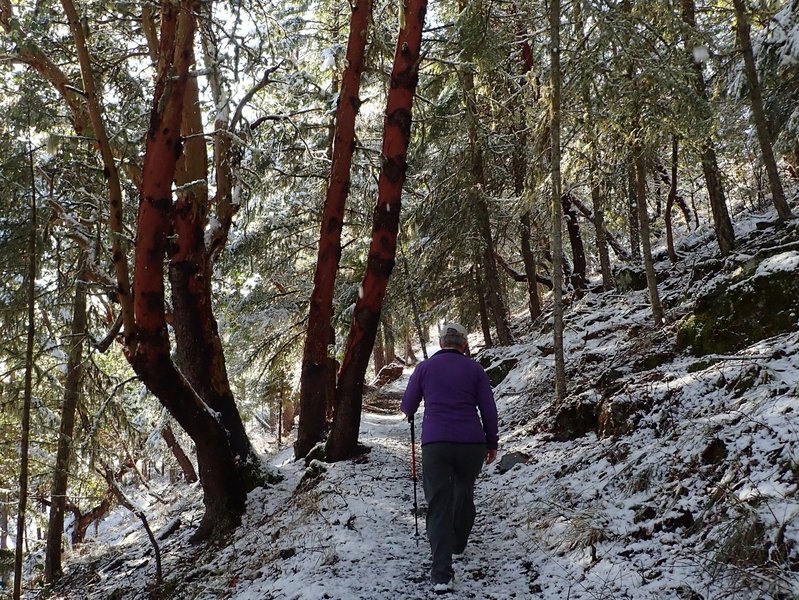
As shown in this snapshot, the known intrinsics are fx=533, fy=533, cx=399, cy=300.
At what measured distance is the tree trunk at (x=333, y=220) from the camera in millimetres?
8305

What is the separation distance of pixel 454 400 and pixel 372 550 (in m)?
1.56

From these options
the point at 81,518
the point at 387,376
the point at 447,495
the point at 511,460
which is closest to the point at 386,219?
the point at 511,460

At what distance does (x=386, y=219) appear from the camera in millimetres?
7559

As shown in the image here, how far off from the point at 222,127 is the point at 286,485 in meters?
5.11

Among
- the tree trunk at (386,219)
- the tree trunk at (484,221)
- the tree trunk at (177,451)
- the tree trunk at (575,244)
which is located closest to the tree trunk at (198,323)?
the tree trunk at (386,219)

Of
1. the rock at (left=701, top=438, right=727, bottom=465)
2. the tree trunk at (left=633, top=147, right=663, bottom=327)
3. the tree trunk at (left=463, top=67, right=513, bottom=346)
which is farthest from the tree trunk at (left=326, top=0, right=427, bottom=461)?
the tree trunk at (left=463, top=67, right=513, bottom=346)

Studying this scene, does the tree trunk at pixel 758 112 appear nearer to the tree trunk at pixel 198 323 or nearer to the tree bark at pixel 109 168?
the tree trunk at pixel 198 323

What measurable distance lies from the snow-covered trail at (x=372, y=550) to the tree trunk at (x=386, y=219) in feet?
3.42

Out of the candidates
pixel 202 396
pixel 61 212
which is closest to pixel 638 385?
pixel 202 396

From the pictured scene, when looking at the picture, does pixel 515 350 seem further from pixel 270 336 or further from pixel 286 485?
pixel 286 485

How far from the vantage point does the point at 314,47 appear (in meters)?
10.5

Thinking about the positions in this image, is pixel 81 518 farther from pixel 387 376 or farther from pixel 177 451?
pixel 387 376

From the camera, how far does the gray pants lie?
4168 millimetres

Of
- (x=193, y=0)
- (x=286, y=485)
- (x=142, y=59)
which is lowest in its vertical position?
(x=286, y=485)
